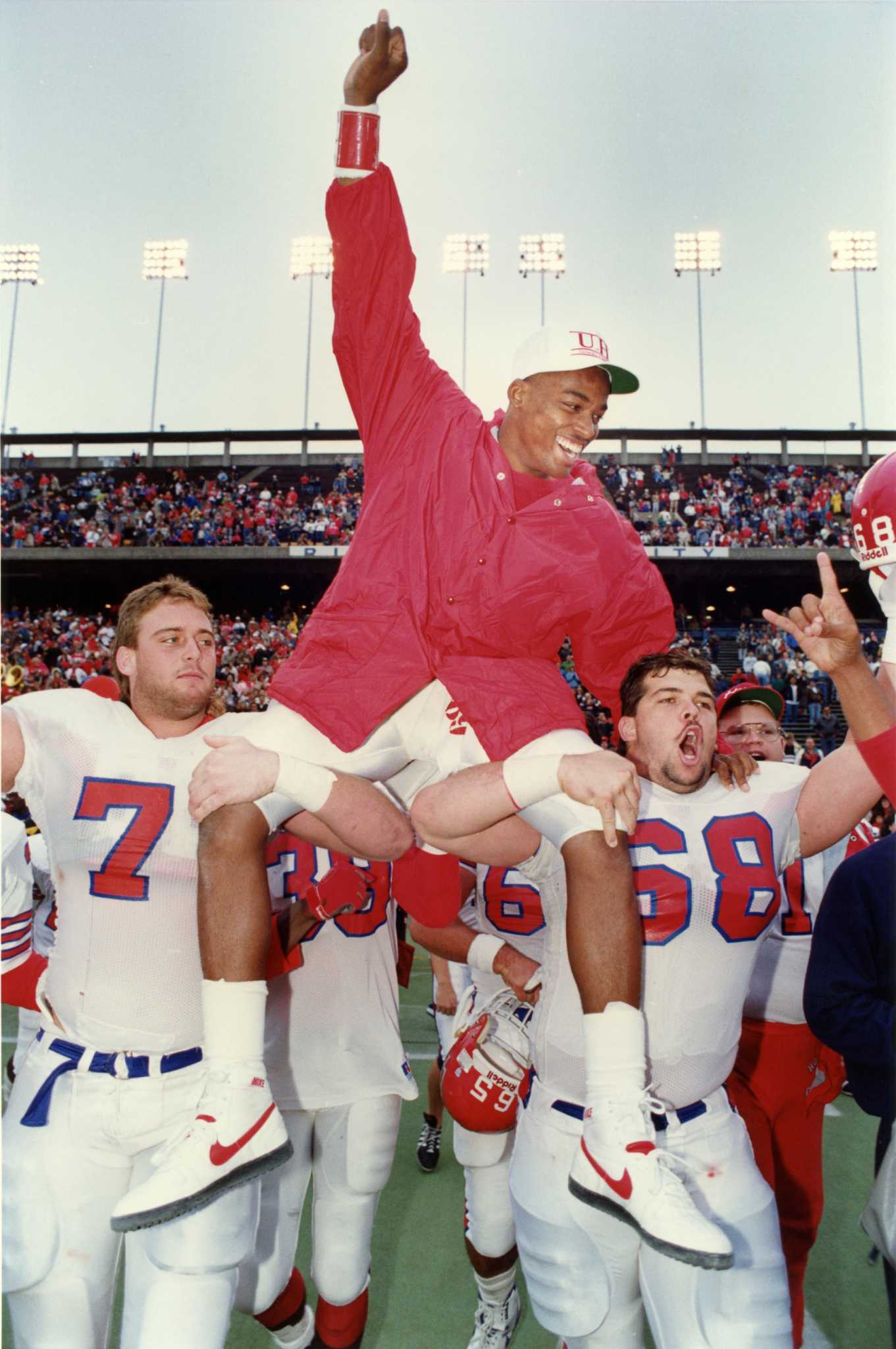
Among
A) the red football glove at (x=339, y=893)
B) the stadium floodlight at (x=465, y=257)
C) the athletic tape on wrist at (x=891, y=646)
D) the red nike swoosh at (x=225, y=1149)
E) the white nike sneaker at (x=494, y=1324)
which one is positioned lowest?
the white nike sneaker at (x=494, y=1324)

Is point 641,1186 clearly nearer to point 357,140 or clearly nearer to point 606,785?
point 606,785

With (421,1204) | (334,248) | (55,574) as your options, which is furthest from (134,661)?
(55,574)

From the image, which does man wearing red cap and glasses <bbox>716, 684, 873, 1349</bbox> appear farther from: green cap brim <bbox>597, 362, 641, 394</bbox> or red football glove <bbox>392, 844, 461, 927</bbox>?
green cap brim <bbox>597, 362, 641, 394</bbox>

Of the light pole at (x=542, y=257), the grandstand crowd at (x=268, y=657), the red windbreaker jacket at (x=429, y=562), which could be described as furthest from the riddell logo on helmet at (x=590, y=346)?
the light pole at (x=542, y=257)

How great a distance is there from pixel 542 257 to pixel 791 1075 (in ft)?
100

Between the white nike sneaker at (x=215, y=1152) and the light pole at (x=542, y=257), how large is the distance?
97.1ft

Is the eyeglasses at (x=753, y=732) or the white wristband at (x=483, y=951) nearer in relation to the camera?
the white wristband at (x=483, y=951)

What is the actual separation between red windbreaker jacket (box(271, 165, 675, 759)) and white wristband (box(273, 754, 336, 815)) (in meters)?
0.12

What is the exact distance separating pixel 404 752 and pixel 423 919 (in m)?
0.55

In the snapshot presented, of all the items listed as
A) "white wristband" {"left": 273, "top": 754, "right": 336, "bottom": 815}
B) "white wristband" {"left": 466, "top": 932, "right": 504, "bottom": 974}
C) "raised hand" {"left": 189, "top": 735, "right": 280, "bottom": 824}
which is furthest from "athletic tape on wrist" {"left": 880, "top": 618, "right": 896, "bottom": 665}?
"white wristband" {"left": 466, "top": 932, "right": 504, "bottom": 974}

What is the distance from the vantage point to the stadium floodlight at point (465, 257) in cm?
2867

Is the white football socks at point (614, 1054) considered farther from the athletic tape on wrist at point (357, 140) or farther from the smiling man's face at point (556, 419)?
the athletic tape on wrist at point (357, 140)

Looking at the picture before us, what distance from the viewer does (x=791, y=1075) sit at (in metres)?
3.17

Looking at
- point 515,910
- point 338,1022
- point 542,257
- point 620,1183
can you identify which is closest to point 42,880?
point 338,1022
